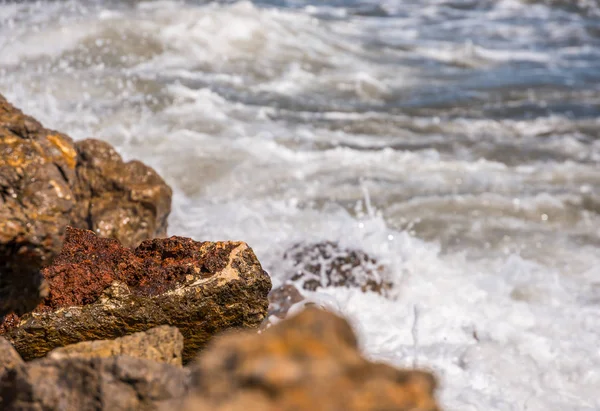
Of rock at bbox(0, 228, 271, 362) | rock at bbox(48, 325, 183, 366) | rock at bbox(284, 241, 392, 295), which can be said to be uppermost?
rock at bbox(48, 325, 183, 366)

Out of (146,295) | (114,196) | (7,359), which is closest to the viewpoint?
(7,359)

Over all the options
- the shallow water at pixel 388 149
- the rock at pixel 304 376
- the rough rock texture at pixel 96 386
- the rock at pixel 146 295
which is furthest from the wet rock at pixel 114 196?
the rock at pixel 304 376

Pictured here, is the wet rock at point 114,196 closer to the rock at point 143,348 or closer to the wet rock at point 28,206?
the wet rock at point 28,206

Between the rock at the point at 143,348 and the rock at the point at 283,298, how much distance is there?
1.80m

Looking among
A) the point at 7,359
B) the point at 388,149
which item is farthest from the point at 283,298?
the point at 388,149

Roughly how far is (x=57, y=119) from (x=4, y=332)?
15.5ft

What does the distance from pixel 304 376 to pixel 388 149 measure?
6.53 m

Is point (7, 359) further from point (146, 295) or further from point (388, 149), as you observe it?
point (388, 149)

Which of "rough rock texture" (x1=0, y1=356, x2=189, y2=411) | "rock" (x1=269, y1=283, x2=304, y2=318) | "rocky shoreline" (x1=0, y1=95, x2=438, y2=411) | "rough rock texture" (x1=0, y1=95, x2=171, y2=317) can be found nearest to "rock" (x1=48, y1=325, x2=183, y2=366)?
"rocky shoreline" (x1=0, y1=95, x2=438, y2=411)

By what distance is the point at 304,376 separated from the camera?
3.92 feet

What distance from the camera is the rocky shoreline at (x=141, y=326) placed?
1231 millimetres

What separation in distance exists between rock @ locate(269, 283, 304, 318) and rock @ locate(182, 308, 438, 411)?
2.62 meters

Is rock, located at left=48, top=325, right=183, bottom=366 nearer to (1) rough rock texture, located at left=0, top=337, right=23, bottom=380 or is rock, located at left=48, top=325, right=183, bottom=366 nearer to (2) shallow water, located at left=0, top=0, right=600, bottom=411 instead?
(1) rough rock texture, located at left=0, top=337, right=23, bottom=380

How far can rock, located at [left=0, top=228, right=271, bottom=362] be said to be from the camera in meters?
2.83
